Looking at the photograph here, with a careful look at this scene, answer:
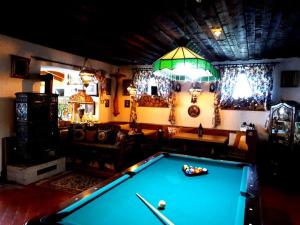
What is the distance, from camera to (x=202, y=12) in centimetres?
Answer: 312

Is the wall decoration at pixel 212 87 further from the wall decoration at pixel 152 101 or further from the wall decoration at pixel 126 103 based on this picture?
the wall decoration at pixel 126 103

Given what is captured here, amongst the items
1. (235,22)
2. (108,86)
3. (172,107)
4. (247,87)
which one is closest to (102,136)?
(108,86)

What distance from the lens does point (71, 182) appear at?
15.1 feet

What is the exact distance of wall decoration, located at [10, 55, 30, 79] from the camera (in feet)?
15.4

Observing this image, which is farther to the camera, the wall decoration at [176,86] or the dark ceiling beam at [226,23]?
the wall decoration at [176,86]

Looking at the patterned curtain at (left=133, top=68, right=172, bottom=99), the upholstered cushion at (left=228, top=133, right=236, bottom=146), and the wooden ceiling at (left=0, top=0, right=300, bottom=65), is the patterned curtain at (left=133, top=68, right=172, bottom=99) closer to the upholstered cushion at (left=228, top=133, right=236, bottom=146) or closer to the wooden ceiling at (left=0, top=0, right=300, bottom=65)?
the wooden ceiling at (left=0, top=0, right=300, bottom=65)

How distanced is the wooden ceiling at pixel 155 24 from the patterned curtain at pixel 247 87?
80 cm

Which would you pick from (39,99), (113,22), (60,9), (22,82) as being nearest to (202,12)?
(113,22)

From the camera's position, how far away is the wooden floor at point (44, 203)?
3.29 meters

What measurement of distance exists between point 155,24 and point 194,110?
3.94 metres

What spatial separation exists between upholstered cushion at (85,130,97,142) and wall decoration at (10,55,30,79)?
6.39 feet

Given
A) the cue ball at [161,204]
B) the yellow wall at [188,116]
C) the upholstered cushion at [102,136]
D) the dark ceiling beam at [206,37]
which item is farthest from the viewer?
the yellow wall at [188,116]

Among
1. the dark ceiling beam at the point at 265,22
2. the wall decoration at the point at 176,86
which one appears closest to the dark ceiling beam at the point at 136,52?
the wall decoration at the point at 176,86

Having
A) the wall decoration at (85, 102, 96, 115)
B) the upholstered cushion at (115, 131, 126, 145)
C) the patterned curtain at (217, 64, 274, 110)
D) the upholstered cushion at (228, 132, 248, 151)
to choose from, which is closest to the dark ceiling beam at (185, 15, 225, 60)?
the patterned curtain at (217, 64, 274, 110)
